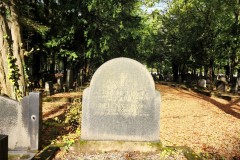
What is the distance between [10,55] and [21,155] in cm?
383

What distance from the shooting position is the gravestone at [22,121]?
19.8 ft

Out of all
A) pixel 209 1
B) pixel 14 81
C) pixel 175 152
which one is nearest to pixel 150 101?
pixel 175 152

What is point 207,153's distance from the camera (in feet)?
21.4

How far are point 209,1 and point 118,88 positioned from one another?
23.8m

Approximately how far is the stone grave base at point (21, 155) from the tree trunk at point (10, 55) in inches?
113

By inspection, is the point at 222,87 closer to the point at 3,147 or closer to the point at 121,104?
the point at 121,104

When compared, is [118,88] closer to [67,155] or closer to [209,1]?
Answer: [67,155]

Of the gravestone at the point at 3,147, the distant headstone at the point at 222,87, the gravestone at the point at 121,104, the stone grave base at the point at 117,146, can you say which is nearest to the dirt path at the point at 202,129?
the stone grave base at the point at 117,146

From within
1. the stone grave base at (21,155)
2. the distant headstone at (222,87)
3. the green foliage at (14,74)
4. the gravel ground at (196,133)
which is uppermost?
the green foliage at (14,74)

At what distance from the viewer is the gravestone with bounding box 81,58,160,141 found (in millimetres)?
6551

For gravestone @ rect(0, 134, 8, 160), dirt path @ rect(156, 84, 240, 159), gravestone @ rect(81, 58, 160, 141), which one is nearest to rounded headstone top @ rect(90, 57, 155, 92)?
gravestone @ rect(81, 58, 160, 141)

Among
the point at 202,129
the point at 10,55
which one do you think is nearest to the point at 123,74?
the point at 10,55

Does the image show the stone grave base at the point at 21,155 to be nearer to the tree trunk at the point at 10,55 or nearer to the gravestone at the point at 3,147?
the gravestone at the point at 3,147

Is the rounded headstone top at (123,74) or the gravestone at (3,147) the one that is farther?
the rounded headstone top at (123,74)
